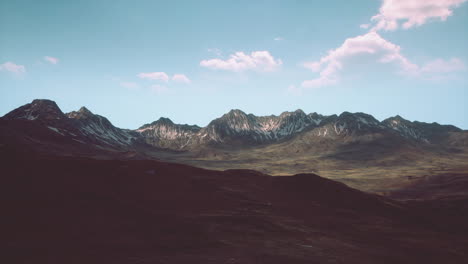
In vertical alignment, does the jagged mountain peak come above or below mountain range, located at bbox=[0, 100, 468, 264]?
above

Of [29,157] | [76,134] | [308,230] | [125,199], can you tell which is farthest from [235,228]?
[76,134]

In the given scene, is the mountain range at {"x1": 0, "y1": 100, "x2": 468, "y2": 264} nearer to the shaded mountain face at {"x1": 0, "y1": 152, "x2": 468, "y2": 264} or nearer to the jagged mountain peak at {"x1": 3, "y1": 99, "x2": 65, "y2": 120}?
the shaded mountain face at {"x1": 0, "y1": 152, "x2": 468, "y2": 264}

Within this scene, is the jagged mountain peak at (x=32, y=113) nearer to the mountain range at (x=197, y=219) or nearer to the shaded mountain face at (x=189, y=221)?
the shaded mountain face at (x=189, y=221)

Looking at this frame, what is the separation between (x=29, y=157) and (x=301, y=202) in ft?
113

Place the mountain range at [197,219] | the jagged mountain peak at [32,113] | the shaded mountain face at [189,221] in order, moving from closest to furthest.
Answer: the shaded mountain face at [189,221] < the mountain range at [197,219] < the jagged mountain peak at [32,113]

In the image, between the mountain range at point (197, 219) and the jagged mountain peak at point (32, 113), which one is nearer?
the mountain range at point (197, 219)

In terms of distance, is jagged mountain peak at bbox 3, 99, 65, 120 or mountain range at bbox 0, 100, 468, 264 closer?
mountain range at bbox 0, 100, 468, 264

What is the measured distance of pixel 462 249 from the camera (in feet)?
74.3

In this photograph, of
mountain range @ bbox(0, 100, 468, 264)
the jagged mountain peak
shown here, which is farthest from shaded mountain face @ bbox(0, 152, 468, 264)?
the jagged mountain peak

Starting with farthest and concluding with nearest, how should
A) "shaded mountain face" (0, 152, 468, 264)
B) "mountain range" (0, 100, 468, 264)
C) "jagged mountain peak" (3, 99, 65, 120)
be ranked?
1. "jagged mountain peak" (3, 99, 65, 120)
2. "mountain range" (0, 100, 468, 264)
3. "shaded mountain face" (0, 152, 468, 264)

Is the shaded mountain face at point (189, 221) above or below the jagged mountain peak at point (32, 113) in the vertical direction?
below

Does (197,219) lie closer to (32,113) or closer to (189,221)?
(189,221)

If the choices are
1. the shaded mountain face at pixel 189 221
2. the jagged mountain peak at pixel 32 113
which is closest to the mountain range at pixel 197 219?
the shaded mountain face at pixel 189 221

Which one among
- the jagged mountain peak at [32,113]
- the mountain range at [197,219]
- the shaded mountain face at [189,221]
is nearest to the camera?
the shaded mountain face at [189,221]
